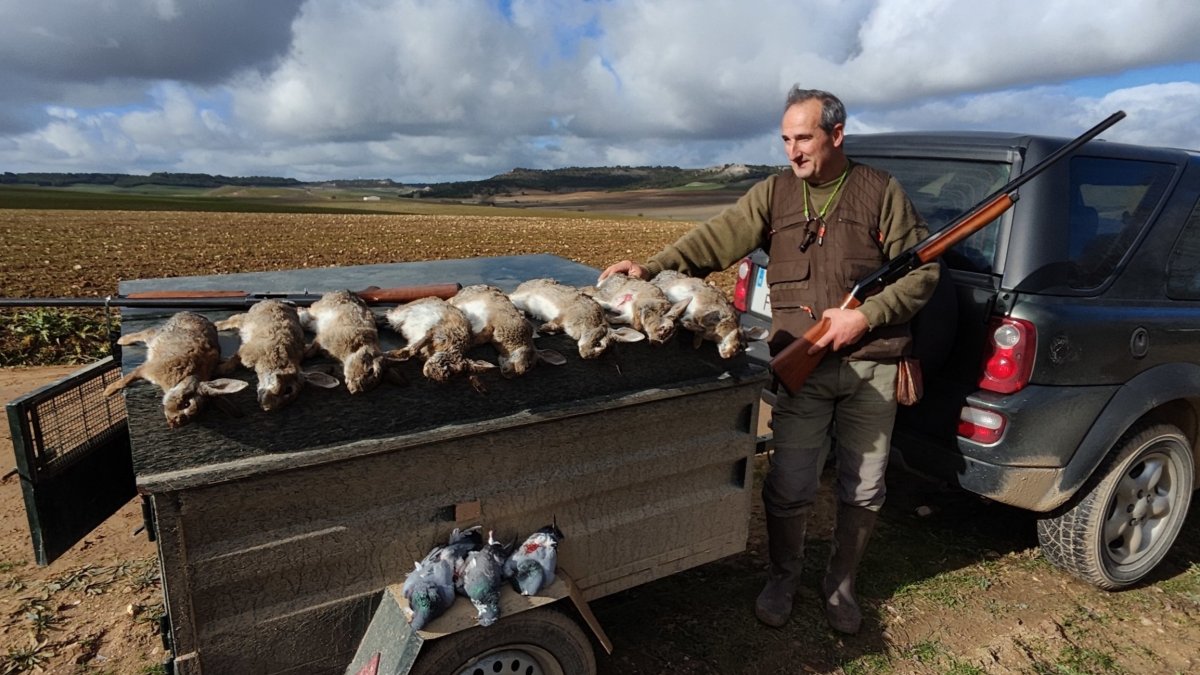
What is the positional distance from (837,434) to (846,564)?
64 cm

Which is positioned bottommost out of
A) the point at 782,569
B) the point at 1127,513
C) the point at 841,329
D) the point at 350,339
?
the point at 782,569

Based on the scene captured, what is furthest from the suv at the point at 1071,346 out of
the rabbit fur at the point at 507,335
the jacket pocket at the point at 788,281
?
the rabbit fur at the point at 507,335

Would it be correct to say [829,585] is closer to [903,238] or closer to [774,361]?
[774,361]

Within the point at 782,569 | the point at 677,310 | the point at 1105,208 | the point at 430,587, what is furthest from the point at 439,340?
the point at 1105,208

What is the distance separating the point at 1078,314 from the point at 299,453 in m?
3.32

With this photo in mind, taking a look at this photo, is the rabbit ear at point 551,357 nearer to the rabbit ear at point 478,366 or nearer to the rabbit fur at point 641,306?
the rabbit ear at point 478,366

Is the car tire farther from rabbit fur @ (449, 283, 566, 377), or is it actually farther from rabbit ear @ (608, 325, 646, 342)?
rabbit fur @ (449, 283, 566, 377)

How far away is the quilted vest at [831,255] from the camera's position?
315 cm

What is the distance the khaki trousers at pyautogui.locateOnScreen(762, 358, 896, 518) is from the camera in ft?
10.8

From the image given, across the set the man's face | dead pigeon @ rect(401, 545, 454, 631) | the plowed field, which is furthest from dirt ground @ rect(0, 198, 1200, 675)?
the plowed field

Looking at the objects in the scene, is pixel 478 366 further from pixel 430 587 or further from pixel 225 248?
pixel 225 248

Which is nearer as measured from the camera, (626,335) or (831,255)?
(626,335)

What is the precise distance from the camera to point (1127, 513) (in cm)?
385

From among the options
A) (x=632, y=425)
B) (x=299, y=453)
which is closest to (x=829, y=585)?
(x=632, y=425)
